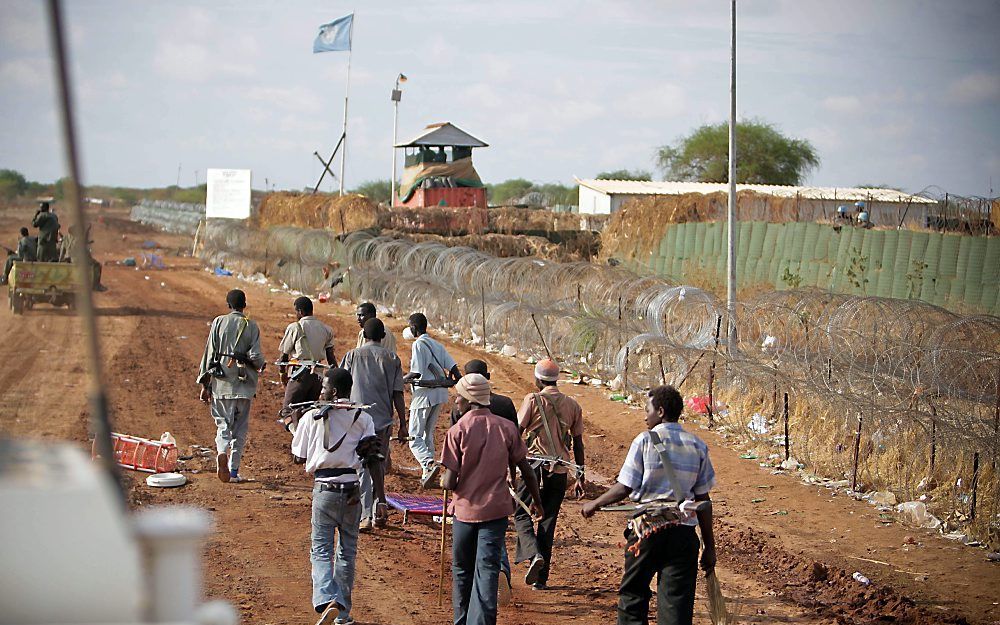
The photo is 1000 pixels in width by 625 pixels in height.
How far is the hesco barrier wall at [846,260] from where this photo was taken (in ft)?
59.5

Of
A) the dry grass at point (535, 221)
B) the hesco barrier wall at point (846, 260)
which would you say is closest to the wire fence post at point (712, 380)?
the hesco barrier wall at point (846, 260)

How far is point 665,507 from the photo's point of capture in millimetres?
5336

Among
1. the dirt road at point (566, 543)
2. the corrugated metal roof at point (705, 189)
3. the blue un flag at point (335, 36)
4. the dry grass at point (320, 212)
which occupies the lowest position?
the dirt road at point (566, 543)

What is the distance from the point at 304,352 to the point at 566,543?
9.61 ft

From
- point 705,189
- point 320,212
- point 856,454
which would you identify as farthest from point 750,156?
point 856,454

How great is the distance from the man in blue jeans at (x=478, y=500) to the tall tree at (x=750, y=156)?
2479 inches

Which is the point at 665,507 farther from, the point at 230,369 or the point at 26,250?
the point at 26,250

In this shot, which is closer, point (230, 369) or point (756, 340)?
point (230, 369)

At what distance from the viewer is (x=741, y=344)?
43.9 ft

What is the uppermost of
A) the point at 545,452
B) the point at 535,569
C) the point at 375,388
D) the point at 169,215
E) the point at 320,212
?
the point at 169,215

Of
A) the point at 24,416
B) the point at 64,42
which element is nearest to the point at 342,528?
the point at 64,42

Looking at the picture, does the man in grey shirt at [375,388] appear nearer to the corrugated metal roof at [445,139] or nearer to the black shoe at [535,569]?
the black shoe at [535,569]

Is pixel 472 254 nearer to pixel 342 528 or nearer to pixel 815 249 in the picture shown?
pixel 815 249

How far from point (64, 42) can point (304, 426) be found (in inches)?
171
